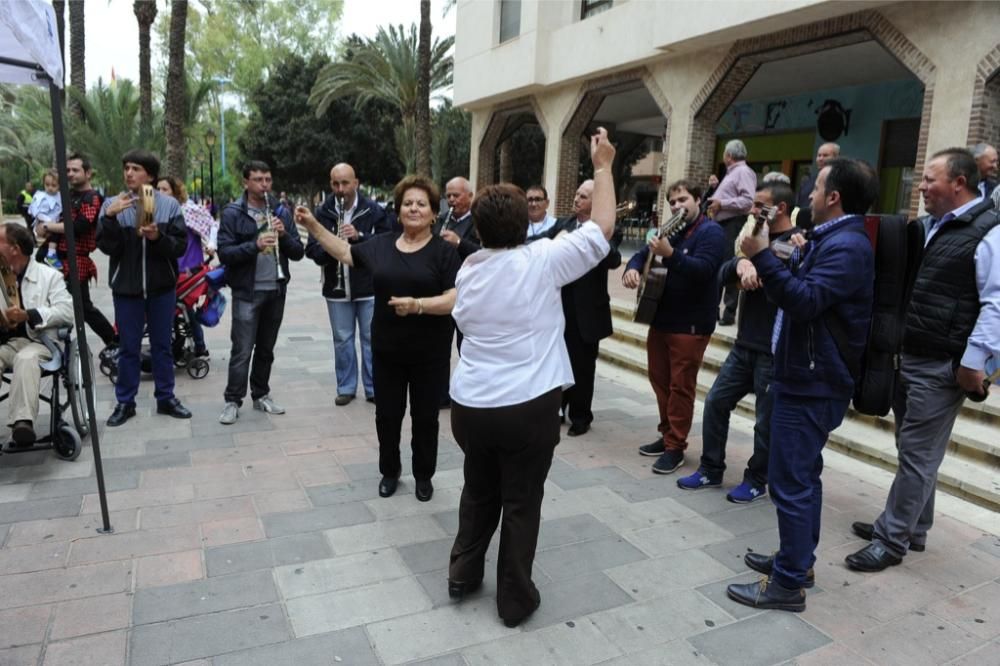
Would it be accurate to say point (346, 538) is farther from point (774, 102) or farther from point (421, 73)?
point (421, 73)

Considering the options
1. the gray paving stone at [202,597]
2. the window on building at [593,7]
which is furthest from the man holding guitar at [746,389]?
the window on building at [593,7]

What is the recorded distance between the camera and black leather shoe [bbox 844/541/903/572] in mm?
3381

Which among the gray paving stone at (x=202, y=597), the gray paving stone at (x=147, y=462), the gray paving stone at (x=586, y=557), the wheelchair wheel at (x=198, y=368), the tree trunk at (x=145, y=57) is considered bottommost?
the gray paving stone at (x=202, y=597)

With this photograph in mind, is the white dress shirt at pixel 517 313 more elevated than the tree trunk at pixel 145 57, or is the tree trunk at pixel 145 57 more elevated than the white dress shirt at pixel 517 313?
the tree trunk at pixel 145 57

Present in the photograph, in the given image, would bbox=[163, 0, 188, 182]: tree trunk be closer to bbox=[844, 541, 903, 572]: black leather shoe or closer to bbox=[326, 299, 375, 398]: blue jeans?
bbox=[326, 299, 375, 398]: blue jeans

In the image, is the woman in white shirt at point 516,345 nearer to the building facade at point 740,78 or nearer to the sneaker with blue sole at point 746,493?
the sneaker with blue sole at point 746,493

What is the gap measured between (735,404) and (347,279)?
3.22 m

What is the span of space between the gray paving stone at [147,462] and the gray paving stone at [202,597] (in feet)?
5.16

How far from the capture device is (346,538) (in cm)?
356

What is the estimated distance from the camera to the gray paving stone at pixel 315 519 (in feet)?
11.9

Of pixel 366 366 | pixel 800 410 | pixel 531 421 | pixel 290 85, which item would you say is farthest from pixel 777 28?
pixel 290 85

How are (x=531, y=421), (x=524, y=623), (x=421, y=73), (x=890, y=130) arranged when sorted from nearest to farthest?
(x=531, y=421) → (x=524, y=623) → (x=890, y=130) → (x=421, y=73)

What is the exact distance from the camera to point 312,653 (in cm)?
262

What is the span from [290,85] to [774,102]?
2257 centimetres
